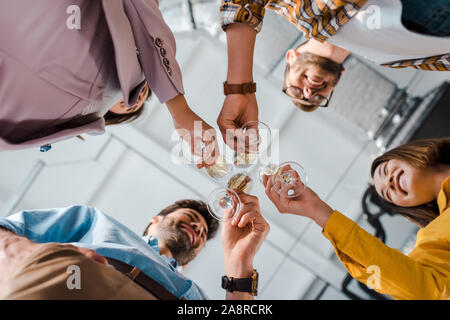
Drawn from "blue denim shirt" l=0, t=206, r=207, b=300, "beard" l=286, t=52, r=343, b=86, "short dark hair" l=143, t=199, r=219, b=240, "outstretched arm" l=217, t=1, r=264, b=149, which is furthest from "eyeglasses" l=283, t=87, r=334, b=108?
"blue denim shirt" l=0, t=206, r=207, b=300

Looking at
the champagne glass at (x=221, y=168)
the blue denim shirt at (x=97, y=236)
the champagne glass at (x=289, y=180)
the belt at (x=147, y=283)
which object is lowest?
the blue denim shirt at (x=97, y=236)

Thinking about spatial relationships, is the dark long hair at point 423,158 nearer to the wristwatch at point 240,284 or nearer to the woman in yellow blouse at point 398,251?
the woman in yellow blouse at point 398,251

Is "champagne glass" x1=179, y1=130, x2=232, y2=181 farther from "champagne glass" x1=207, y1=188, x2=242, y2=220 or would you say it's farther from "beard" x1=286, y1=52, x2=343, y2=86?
"beard" x1=286, y1=52, x2=343, y2=86

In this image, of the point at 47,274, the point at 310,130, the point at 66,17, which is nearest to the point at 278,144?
the point at 310,130

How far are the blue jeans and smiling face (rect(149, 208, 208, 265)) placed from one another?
5.20 ft

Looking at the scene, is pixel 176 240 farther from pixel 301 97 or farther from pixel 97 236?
pixel 301 97

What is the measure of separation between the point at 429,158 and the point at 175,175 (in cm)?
163

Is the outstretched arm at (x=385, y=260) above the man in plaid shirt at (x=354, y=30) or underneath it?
underneath

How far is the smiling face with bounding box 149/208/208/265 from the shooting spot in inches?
76.5

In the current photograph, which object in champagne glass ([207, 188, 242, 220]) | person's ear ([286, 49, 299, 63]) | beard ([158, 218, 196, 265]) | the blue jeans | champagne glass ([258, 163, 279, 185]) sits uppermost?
the blue jeans

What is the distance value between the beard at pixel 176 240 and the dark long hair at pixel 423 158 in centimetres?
121

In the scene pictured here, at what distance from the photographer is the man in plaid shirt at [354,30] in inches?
34.6

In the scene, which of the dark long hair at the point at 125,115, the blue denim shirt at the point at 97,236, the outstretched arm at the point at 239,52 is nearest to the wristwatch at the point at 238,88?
the outstretched arm at the point at 239,52

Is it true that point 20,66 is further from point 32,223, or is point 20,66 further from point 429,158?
point 429,158
